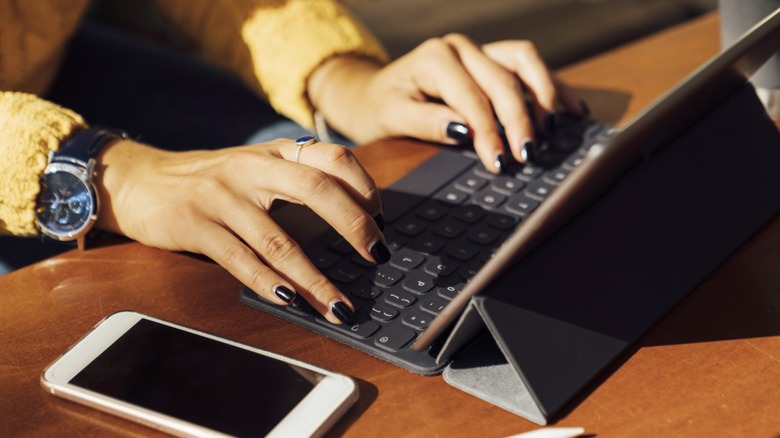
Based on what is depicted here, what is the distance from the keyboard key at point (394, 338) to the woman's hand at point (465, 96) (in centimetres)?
23

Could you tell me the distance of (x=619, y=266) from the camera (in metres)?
0.50

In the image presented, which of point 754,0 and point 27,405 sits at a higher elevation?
point 754,0

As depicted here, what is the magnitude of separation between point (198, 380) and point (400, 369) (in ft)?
0.39

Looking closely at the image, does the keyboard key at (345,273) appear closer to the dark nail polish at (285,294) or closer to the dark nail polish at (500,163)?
the dark nail polish at (285,294)

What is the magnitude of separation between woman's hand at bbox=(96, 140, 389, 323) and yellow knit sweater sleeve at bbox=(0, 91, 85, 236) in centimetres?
5

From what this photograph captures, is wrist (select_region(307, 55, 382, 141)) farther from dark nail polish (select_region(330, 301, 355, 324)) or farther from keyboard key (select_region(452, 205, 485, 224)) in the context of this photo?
dark nail polish (select_region(330, 301, 355, 324))

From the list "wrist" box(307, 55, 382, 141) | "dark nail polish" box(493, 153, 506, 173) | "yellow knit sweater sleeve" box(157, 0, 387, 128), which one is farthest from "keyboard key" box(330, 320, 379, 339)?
"yellow knit sweater sleeve" box(157, 0, 387, 128)

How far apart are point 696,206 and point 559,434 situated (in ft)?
0.70

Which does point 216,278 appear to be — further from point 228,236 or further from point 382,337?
point 382,337

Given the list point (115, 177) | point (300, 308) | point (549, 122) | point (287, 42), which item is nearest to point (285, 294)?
point (300, 308)

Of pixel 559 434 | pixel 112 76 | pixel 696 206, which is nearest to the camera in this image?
pixel 559 434

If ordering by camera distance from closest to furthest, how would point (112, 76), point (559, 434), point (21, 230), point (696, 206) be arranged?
1. point (559, 434)
2. point (696, 206)
3. point (21, 230)
4. point (112, 76)

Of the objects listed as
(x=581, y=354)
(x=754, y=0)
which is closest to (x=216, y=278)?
(x=581, y=354)

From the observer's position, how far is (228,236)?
0.58 meters
